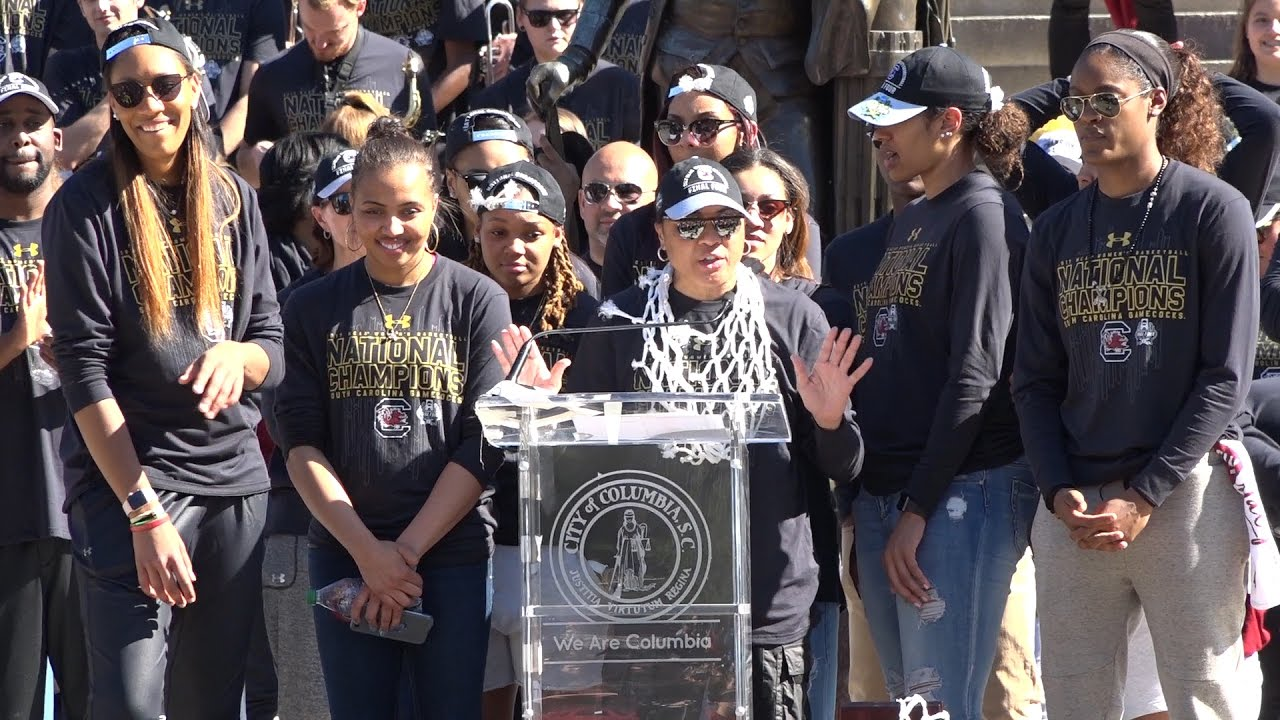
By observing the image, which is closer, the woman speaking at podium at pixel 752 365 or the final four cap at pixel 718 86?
the woman speaking at podium at pixel 752 365

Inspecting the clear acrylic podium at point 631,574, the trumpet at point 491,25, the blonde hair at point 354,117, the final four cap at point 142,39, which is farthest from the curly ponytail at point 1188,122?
the trumpet at point 491,25

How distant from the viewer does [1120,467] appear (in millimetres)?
4297

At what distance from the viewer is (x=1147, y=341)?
14.0 ft

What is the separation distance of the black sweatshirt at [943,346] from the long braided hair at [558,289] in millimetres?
865

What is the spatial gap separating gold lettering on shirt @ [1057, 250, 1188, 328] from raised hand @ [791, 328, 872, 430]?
2.18 feet

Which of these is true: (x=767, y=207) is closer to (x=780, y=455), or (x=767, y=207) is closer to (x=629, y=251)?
(x=629, y=251)

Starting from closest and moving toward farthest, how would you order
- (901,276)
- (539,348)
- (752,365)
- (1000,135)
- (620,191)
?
(752,365) < (901,276) < (1000,135) < (539,348) < (620,191)

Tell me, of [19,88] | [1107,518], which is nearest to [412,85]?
[19,88]

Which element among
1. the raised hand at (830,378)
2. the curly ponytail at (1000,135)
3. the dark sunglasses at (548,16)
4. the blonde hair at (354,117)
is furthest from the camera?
the dark sunglasses at (548,16)

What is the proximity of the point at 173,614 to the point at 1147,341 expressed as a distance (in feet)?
8.11

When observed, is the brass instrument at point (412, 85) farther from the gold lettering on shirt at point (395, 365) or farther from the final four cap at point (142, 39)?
the gold lettering on shirt at point (395, 365)

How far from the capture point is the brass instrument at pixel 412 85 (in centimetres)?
716

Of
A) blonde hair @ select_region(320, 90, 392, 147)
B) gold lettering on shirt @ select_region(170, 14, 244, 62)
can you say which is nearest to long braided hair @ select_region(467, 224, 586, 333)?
blonde hair @ select_region(320, 90, 392, 147)

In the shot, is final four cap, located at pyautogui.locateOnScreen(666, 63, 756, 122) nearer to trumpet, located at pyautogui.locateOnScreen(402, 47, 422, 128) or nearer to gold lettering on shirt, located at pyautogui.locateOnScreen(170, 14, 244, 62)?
trumpet, located at pyautogui.locateOnScreen(402, 47, 422, 128)
